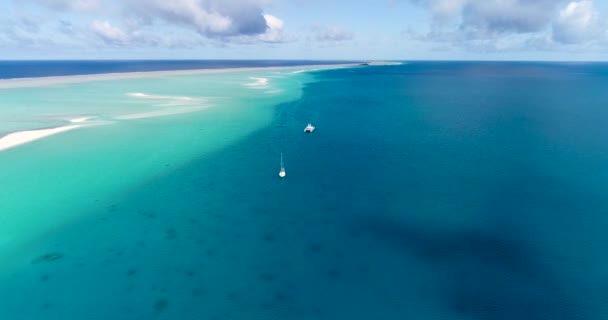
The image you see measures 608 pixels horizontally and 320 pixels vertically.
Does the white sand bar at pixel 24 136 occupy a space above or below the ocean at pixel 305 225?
above

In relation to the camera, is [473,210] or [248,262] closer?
[248,262]

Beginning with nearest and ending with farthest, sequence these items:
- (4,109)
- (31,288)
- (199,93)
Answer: (31,288) → (4,109) → (199,93)

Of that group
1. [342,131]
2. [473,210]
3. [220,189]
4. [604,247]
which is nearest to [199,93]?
[342,131]

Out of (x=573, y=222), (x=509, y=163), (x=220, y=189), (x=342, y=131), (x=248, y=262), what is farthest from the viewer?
(x=342, y=131)

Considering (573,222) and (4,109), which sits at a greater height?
(4,109)

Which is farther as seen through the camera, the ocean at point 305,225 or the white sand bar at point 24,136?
the white sand bar at point 24,136

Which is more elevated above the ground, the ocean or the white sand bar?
the white sand bar

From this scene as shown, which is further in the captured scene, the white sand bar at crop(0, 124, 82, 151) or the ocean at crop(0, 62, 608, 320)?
the white sand bar at crop(0, 124, 82, 151)

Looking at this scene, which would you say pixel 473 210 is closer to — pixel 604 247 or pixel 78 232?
pixel 604 247
